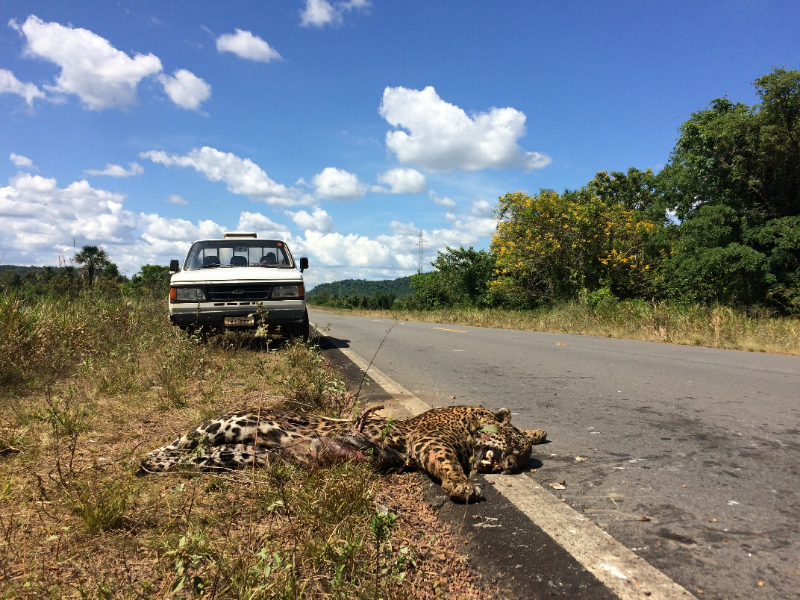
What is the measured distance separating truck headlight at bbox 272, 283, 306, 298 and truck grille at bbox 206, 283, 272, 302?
3.9 inches

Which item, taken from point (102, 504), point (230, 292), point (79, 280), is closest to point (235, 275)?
point (230, 292)

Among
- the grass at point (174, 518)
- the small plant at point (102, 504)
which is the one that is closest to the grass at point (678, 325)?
the grass at point (174, 518)

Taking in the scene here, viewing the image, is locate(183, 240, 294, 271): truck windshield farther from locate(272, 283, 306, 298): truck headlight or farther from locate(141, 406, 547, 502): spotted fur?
locate(141, 406, 547, 502): spotted fur

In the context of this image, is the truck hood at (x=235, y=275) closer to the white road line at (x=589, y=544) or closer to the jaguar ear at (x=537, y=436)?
the jaguar ear at (x=537, y=436)

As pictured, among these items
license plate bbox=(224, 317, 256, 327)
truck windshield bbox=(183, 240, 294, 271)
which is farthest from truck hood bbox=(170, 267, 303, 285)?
license plate bbox=(224, 317, 256, 327)

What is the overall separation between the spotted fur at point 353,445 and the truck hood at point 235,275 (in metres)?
5.31

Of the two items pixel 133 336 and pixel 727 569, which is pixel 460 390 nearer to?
pixel 727 569

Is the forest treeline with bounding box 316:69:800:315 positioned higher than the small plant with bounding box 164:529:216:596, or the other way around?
the forest treeline with bounding box 316:69:800:315

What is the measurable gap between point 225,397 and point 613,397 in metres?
4.01

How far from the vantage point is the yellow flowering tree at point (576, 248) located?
2317 centimetres

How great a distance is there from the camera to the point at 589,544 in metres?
2.31

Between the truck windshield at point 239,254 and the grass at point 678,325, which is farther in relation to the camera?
the grass at point 678,325

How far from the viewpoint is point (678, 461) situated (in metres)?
3.43

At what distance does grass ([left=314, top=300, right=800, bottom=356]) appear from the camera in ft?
35.0
